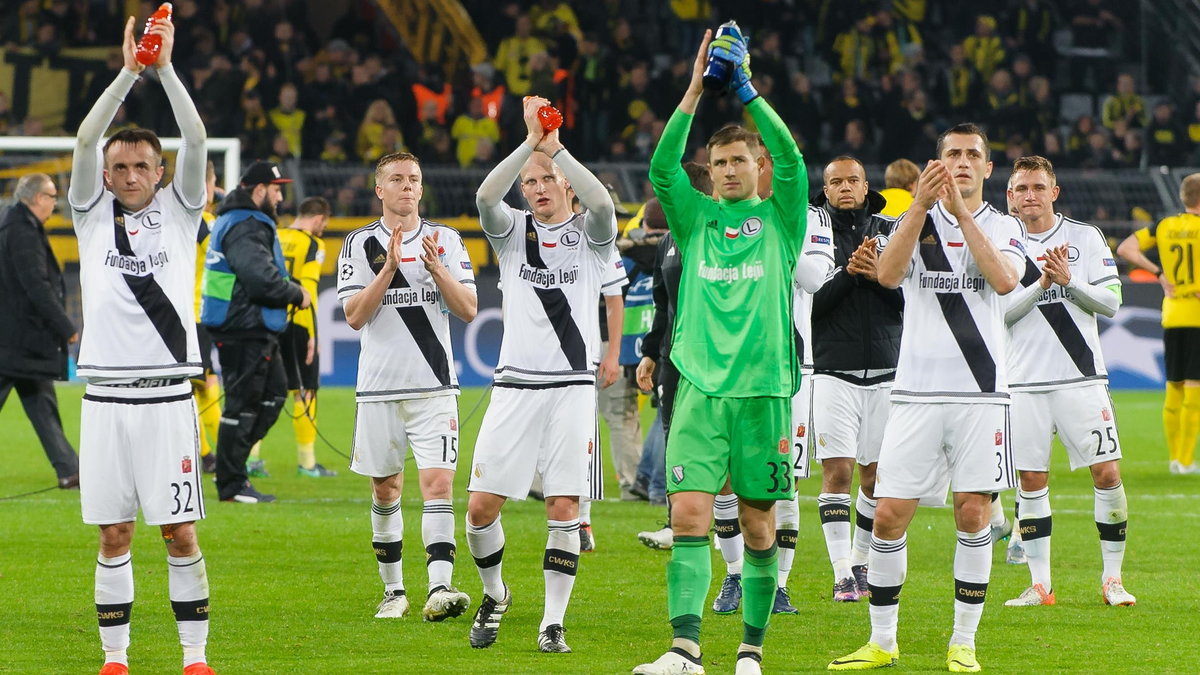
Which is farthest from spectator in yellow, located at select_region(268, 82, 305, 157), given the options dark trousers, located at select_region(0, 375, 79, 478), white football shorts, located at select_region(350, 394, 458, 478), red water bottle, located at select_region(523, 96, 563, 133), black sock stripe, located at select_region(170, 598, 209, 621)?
black sock stripe, located at select_region(170, 598, 209, 621)

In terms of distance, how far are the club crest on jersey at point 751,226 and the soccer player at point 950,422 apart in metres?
0.59

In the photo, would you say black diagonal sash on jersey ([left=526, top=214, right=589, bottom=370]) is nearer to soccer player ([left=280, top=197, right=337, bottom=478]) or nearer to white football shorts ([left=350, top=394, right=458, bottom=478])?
white football shorts ([left=350, top=394, right=458, bottom=478])

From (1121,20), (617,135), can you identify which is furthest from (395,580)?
(1121,20)

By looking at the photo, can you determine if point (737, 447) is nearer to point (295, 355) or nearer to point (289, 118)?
point (295, 355)

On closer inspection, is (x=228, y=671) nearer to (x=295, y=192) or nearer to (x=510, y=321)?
(x=510, y=321)

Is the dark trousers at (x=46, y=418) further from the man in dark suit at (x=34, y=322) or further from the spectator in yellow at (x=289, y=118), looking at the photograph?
the spectator in yellow at (x=289, y=118)

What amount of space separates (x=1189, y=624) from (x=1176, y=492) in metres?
5.65

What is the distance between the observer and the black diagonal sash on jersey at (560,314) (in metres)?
7.12

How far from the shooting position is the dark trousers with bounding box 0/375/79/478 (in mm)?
12000

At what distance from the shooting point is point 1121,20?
28344mm

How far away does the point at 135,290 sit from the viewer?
20.0ft

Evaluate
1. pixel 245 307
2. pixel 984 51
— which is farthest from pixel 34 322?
pixel 984 51

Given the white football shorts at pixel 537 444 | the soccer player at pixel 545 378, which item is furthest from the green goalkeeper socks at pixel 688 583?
the white football shorts at pixel 537 444

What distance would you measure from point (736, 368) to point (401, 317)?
220 centimetres
